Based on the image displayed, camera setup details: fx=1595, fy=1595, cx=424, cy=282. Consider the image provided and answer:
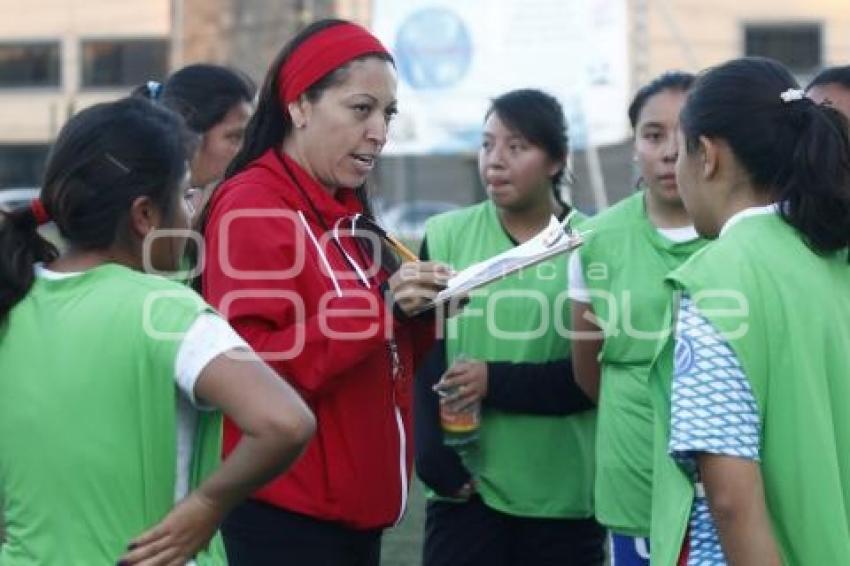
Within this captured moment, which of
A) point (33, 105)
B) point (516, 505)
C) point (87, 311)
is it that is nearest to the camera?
point (87, 311)

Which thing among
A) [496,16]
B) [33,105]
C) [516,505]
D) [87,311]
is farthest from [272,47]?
[87,311]

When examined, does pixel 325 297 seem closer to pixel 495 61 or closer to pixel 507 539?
pixel 507 539

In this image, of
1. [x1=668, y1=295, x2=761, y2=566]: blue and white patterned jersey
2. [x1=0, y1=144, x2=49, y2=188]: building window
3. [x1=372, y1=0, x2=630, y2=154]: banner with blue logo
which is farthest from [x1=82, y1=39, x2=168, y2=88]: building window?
[x1=668, y1=295, x2=761, y2=566]: blue and white patterned jersey

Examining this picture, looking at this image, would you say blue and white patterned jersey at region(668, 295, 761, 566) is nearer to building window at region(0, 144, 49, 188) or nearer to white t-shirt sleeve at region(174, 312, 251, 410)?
white t-shirt sleeve at region(174, 312, 251, 410)

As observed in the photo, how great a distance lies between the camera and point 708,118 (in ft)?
9.59

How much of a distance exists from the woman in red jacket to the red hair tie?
0.62 m

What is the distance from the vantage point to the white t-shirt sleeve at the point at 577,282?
172 inches

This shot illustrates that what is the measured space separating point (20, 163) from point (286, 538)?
2976 cm

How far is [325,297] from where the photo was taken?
3.31 metres

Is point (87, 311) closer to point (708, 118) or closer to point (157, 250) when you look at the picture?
point (157, 250)

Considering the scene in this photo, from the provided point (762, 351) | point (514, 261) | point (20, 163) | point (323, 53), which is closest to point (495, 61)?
point (323, 53)

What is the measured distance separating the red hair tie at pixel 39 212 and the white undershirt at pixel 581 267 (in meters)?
1.95

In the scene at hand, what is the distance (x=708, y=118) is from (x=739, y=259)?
299 millimetres

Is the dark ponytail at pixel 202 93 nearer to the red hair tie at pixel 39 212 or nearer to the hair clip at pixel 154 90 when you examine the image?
the hair clip at pixel 154 90
